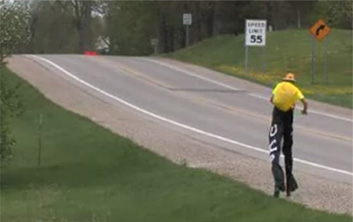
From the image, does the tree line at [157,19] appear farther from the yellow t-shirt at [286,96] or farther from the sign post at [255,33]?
the yellow t-shirt at [286,96]

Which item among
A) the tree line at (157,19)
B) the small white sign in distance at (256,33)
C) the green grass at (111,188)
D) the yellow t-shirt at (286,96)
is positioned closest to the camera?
the green grass at (111,188)

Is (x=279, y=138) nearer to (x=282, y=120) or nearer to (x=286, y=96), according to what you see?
(x=282, y=120)

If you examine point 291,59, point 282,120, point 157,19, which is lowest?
point 291,59

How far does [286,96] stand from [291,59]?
103 ft

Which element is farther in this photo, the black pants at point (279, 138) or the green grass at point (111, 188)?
the black pants at point (279, 138)

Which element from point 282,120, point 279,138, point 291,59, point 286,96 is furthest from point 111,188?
point 291,59

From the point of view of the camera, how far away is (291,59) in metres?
42.6

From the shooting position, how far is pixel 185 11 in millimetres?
61375

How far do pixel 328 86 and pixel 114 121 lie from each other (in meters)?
14.3

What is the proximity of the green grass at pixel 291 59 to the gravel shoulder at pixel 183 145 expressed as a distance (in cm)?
262

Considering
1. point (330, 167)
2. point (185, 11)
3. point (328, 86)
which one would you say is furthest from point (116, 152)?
point (185, 11)

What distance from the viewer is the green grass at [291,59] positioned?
3372 centimetres

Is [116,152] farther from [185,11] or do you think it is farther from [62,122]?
[185,11]

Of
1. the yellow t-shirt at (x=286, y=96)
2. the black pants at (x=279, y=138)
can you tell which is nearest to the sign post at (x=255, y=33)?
the black pants at (x=279, y=138)
